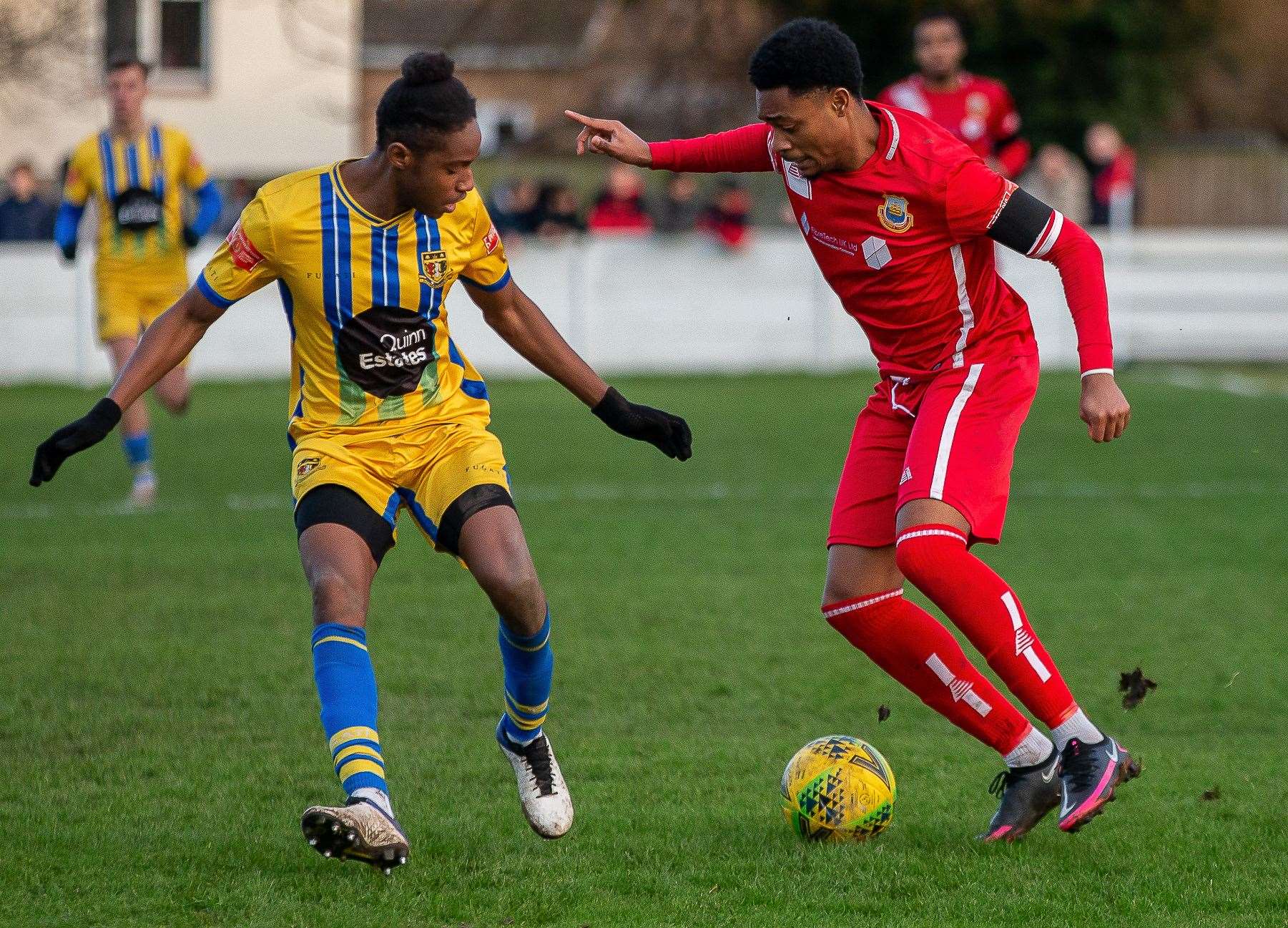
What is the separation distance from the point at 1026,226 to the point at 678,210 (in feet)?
53.0

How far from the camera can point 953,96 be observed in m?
10.9

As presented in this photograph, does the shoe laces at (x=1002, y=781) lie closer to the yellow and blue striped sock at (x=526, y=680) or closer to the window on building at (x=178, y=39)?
the yellow and blue striped sock at (x=526, y=680)

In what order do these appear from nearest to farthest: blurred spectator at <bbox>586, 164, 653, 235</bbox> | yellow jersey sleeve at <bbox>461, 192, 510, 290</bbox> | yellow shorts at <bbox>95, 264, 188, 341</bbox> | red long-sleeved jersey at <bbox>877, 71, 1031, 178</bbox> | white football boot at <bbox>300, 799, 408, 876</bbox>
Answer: white football boot at <bbox>300, 799, 408, 876</bbox>
yellow jersey sleeve at <bbox>461, 192, 510, 290</bbox>
red long-sleeved jersey at <bbox>877, 71, 1031, 178</bbox>
yellow shorts at <bbox>95, 264, 188, 341</bbox>
blurred spectator at <bbox>586, 164, 653, 235</bbox>

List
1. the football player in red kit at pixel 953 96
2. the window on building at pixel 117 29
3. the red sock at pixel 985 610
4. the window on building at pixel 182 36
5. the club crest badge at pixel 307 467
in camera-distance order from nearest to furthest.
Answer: the red sock at pixel 985 610 < the club crest badge at pixel 307 467 < the football player in red kit at pixel 953 96 < the window on building at pixel 117 29 < the window on building at pixel 182 36

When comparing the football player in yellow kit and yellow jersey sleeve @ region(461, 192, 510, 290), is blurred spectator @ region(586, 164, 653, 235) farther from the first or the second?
the football player in yellow kit

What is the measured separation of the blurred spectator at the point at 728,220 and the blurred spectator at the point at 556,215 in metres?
1.50

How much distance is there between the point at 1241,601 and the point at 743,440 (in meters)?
6.41

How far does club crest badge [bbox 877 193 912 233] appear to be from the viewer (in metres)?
4.53

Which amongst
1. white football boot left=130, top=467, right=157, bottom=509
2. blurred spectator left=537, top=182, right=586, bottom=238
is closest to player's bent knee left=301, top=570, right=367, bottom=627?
white football boot left=130, top=467, right=157, bottom=509

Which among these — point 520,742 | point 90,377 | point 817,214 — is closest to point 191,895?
point 520,742

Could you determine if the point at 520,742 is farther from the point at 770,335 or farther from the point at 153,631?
the point at 770,335

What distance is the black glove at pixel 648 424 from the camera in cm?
478

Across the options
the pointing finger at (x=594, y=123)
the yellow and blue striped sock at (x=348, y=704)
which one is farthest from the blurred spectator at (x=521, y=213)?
the yellow and blue striped sock at (x=348, y=704)

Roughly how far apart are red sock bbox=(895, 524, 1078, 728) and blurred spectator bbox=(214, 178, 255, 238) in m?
15.7
